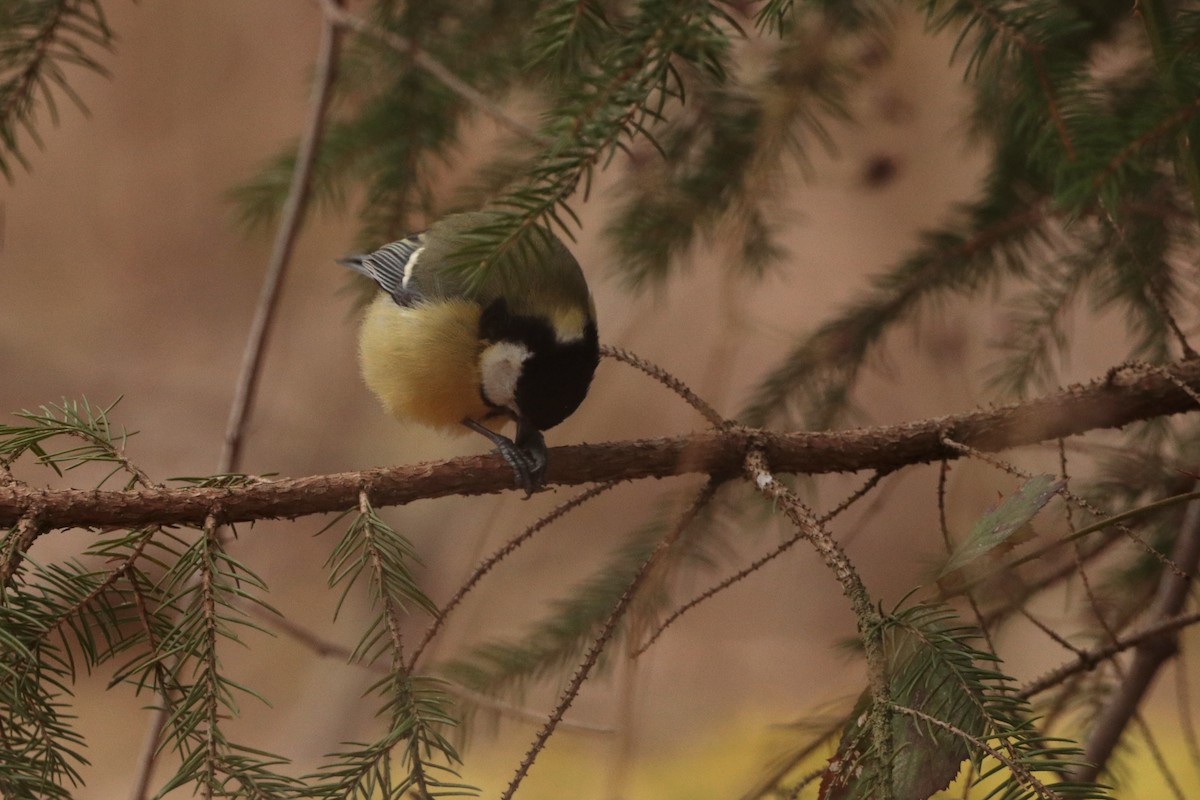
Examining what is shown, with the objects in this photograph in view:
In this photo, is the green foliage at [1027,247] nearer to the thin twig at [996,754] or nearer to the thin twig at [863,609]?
the thin twig at [863,609]

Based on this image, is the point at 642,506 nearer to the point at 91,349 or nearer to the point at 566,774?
the point at 566,774

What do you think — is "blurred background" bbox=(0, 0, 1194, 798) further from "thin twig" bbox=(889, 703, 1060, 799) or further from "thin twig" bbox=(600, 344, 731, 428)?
"thin twig" bbox=(889, 703, 1060, 799)

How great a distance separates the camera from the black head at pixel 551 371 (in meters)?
1.24

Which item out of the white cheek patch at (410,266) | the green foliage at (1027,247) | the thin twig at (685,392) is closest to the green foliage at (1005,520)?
the thin twig at (685,392)

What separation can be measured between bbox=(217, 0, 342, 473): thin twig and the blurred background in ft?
5.04

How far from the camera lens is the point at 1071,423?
89 cm

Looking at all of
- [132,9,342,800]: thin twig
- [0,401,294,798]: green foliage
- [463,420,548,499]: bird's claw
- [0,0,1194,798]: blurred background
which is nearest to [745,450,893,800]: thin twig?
[463,420,548,499]: bird's claw

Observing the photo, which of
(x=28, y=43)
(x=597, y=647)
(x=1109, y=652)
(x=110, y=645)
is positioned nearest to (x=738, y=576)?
(x=597, y=647)

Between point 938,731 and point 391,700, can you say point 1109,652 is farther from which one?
point 391,700

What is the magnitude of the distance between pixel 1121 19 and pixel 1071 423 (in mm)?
744

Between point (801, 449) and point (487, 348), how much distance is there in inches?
21.5

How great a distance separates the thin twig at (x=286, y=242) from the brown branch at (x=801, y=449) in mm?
504

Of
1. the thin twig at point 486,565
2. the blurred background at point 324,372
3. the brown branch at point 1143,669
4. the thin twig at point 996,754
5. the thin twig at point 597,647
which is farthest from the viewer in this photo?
the blurred background at point 324,372

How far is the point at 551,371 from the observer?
4.07 ft
